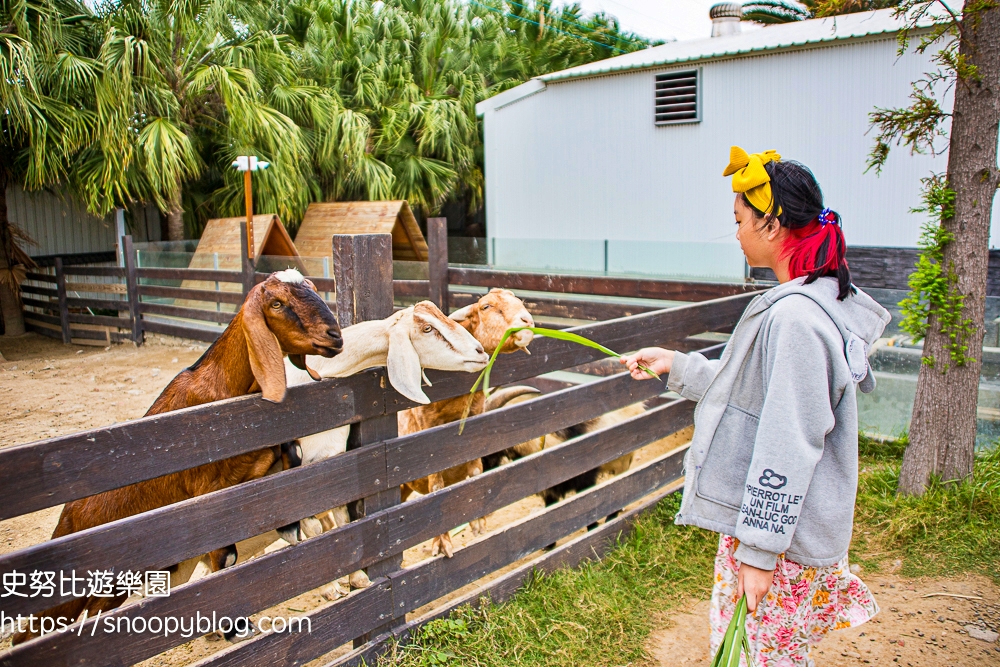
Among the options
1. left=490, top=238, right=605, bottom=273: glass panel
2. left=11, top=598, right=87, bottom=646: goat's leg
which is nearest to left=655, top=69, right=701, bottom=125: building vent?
left=490, top=238, right=605, bottom=273: glass panel

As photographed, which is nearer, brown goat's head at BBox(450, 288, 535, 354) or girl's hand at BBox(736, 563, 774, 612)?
girl's hand at BBox(736, 563, 774, 612)

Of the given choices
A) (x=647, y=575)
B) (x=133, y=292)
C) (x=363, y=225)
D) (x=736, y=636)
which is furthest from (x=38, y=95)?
(x=736, y=636)

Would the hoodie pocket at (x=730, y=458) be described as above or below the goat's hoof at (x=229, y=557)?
above

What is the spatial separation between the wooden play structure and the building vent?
429 cm

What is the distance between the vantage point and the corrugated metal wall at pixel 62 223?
13500 mm

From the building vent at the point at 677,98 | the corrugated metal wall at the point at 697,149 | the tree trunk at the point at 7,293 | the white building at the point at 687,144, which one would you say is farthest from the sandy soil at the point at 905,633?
the tree trunk at the point at 7,293

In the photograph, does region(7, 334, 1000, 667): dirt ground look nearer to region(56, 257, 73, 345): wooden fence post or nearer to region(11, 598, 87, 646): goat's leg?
region(11, 598, 87, 646): goat's leg

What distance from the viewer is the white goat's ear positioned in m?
2.29

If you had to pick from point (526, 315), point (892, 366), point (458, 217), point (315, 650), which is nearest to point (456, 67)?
point (458, 217)

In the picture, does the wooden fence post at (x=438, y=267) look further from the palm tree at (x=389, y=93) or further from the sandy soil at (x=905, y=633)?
the palm tree at (x=389, y=93)

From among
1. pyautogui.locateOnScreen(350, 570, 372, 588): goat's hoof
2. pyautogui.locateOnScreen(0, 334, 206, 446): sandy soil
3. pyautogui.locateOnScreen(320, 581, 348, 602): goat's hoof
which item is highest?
pyautogui.locateOnScreen(350, 570, 372, 588): goat's hoof

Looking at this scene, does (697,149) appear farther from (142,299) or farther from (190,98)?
(142,299)

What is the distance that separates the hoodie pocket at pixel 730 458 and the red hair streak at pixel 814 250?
0.38 meters

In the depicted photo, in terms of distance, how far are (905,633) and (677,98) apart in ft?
30.6
